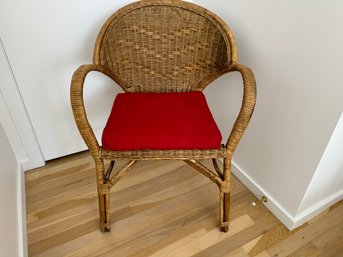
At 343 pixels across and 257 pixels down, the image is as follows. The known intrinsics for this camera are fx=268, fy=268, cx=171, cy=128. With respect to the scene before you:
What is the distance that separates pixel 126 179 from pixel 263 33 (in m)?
0.92

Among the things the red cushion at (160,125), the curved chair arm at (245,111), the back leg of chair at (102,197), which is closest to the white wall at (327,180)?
the curved chair arm at (245,111)

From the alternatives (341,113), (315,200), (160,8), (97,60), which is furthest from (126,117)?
A: (315,200)

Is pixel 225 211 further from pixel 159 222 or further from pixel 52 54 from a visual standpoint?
pixel 52 54

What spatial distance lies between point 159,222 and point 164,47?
0.76 meters

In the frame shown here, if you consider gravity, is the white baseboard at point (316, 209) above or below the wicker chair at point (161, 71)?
below

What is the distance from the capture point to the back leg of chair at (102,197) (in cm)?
95

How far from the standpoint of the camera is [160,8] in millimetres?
1095

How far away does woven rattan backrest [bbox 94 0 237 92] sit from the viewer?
42.6 inches

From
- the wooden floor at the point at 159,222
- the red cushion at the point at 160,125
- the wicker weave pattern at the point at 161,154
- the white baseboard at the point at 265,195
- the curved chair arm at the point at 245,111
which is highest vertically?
the curved chair arm at the point at 245,111

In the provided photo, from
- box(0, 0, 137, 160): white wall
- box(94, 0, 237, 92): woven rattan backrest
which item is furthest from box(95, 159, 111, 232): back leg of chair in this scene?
box(0, 0, 137, 160): white wall

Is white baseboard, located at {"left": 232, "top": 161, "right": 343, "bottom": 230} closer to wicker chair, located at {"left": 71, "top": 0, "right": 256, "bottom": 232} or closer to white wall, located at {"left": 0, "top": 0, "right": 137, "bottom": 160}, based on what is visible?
wicker chair, located at {"left": 71, "top": 0, "right": 256, "bottom": 232}

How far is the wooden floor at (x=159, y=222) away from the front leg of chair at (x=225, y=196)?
0.06 m

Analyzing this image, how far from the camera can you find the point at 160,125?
3.10ft

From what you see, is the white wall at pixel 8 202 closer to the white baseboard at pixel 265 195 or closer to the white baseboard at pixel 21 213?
the white baseboard at pixel 21 213
